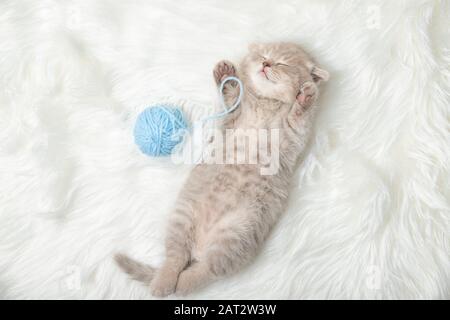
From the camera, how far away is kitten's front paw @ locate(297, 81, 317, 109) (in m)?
1.12

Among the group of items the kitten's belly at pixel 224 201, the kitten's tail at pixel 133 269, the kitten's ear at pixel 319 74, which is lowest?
the kitten's tail at pixel 133 269

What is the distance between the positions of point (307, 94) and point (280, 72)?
0.10 meters

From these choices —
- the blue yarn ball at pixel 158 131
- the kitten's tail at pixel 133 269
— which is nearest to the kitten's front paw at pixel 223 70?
the blue yarn ball at pixel 158 131

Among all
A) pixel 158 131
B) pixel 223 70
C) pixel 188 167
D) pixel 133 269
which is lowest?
pixel 133 269

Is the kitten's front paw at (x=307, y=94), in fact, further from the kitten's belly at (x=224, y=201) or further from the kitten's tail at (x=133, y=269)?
the kitten's tail at (x=133, y=269)

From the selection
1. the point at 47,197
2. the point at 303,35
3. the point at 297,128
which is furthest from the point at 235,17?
the point at 47,197

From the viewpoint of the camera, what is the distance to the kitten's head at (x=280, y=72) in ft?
3.75

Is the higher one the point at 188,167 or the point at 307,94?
the point at 307,94

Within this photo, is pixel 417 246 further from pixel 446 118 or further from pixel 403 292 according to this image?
pixel 446 118

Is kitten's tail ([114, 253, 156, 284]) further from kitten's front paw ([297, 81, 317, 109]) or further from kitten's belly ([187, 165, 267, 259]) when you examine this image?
kitten's front paw ([297, 81, 317, 109])

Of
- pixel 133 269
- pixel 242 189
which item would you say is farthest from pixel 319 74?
pixel 133 269

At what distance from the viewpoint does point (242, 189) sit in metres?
1.10

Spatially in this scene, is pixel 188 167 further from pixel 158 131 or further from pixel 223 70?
pixel 223 70
